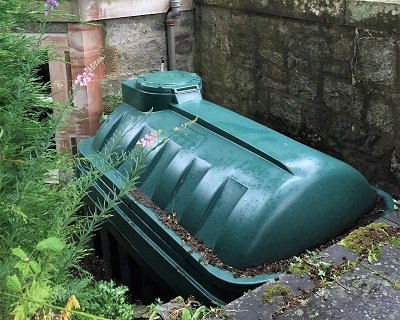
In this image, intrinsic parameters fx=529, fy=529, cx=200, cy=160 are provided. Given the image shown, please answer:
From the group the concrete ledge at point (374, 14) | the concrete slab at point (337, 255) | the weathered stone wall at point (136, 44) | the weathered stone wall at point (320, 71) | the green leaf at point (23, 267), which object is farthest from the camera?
the weathered stone wall at point (136, 44)

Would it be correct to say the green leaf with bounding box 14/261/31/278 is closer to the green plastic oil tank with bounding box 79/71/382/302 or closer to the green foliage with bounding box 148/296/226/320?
the green foliage with bounding box 148/296/226/320

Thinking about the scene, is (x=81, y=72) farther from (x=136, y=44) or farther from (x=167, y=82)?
(x=167, y=82)

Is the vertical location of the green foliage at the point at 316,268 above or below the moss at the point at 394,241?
below

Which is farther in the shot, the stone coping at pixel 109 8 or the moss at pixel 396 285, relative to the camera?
the stone coping at pixel 109 8

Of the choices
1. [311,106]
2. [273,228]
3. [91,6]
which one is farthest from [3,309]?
[91,6]

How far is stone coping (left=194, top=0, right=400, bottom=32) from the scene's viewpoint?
3.52m

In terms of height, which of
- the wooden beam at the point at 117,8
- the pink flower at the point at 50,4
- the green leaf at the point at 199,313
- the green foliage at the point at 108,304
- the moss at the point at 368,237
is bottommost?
the green foliage at the point at 108,304

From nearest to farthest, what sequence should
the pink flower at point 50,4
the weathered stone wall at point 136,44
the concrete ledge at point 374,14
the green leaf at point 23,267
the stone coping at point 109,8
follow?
1. the green leaf at point 23,267
2. the pink flower at point 50,4
3. the concrete ledge at point 374,14
4. the stone coping at point 109,8
5. the weathered stone wall at point 136,44

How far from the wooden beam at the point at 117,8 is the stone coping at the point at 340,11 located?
35.3 inches

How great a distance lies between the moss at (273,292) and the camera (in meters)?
2.30

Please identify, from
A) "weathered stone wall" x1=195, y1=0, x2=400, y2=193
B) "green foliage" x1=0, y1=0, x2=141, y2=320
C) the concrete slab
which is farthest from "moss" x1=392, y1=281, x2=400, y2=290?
"weathered stone wall" x1=195, y1=0, x2=400, y2=193

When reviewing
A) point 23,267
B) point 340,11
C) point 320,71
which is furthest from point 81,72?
point 23,267

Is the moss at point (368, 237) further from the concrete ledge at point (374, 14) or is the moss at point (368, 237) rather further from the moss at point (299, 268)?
the concrete ledge at point (374, 14)

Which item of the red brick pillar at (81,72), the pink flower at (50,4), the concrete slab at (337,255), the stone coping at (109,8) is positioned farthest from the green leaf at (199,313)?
the stone coping at (109,8)
